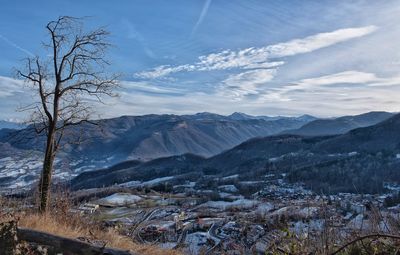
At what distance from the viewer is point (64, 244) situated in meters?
6.31

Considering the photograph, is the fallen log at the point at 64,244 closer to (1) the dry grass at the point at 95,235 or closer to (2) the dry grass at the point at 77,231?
(2) the dry grass at the point at 77,231

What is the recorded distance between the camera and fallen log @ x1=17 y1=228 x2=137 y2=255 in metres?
6.18

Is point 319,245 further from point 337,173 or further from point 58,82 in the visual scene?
point 337,173

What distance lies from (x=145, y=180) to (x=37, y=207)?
178126 mm

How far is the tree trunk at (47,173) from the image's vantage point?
13.4 m

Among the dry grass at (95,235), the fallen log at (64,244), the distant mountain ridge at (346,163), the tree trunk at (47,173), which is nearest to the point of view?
the fallen log at (64,244)

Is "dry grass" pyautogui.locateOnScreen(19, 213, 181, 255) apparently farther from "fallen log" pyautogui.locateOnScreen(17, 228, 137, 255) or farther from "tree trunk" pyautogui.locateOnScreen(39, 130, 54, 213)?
"tree trunk" pyautogui.locateOnScreen(39, 130, 54, 213)

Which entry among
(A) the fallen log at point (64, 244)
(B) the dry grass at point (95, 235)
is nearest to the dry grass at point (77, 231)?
(B) the dry grass at point (95, 235)

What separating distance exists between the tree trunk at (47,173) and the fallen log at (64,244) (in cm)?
643

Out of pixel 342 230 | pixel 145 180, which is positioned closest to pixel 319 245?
pixel 342 230

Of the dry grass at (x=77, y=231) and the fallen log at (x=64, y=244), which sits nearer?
the fallen log at (x=64, y=244)

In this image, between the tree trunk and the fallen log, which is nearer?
the fallen log

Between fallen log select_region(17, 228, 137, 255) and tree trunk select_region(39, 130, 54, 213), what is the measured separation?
21.1 feet

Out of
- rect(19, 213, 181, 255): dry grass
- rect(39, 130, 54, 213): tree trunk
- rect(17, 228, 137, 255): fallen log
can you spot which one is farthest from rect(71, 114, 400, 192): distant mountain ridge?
rect(17, 228, 137, 255): fallen log
